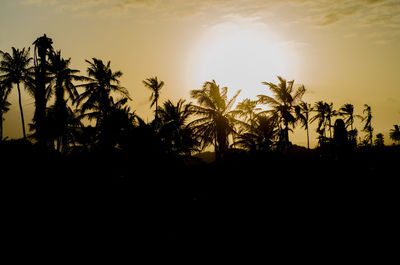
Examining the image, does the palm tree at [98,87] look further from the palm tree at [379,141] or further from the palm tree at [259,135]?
the palm tree at [379,141]

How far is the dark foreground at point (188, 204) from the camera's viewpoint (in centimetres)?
1143

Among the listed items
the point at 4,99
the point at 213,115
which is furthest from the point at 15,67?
the point at 213,115

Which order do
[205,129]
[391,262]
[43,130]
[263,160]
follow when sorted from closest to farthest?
1. [391,262]
2. [43,130]
3. [263,160]
4. [205,129]

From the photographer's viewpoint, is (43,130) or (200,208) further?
(43,130)

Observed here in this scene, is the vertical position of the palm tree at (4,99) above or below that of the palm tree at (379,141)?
above

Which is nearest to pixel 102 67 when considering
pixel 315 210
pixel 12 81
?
pixel 12 81

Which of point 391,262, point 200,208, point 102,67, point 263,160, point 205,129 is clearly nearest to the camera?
point 391,262

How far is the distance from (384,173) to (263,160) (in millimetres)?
9368

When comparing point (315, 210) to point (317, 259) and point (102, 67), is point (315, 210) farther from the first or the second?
point (102, 67)

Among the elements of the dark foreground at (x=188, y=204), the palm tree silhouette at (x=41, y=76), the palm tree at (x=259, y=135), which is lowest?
the dark foreground at (x=188, y=204)

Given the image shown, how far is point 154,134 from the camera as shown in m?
15.8

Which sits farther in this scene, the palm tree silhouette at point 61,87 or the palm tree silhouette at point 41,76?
the palm tree silhouette at point 61,87

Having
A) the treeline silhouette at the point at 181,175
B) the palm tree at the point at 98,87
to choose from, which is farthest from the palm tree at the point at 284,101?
the palm tree at the point at 98,87

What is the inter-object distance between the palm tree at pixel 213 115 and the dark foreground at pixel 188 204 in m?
7.07
